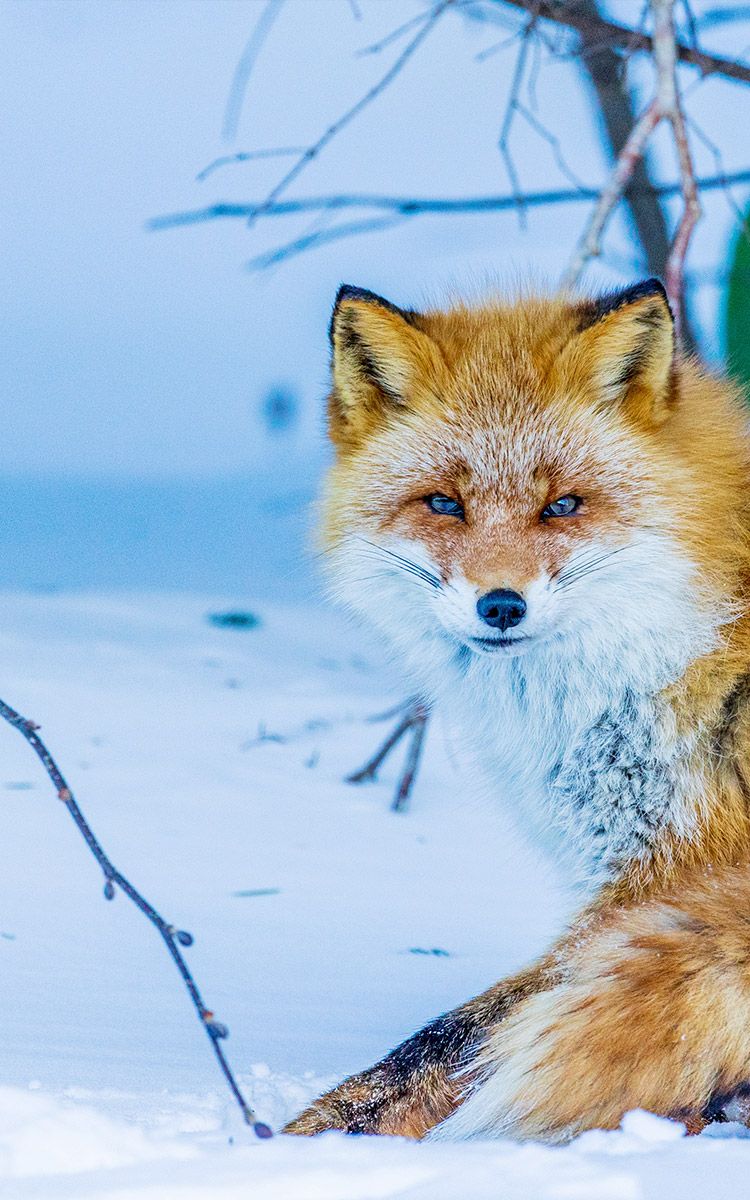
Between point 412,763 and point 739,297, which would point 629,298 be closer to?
point 412,763

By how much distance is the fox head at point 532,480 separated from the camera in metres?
2.17

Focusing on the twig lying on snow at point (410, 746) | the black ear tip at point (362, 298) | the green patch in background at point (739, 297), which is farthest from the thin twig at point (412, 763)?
the green patch in background at point (739, 297)

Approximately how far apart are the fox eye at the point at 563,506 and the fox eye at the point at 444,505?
0.52ft

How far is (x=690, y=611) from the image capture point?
86.0 inches

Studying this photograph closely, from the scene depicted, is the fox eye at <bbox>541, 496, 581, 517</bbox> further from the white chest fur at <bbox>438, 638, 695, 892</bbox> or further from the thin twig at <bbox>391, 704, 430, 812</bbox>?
the thin twig at <bbox>391, 704, 430, 812</bbox>

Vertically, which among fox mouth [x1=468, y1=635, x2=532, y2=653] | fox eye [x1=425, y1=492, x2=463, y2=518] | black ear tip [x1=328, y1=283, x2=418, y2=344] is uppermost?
black ear tip [x1=328, y1=283, x2=418, y2=344]

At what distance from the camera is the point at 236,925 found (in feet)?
9.49

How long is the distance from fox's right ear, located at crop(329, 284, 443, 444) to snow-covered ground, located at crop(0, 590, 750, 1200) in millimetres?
555

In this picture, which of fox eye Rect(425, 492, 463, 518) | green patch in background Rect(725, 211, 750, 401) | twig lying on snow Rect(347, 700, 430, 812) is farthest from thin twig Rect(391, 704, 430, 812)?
green patch in background Rect(725, 211, 750, 401)

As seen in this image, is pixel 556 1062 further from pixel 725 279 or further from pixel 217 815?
pixel 725 279

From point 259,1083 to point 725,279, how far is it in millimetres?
4119

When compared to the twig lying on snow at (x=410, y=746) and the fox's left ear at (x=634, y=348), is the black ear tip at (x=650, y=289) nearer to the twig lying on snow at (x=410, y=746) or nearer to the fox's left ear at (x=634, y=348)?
the fox's left ear at (x=634, y=348)

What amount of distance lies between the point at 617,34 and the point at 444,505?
99.8 inches

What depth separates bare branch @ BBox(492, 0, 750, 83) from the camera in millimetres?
3697
